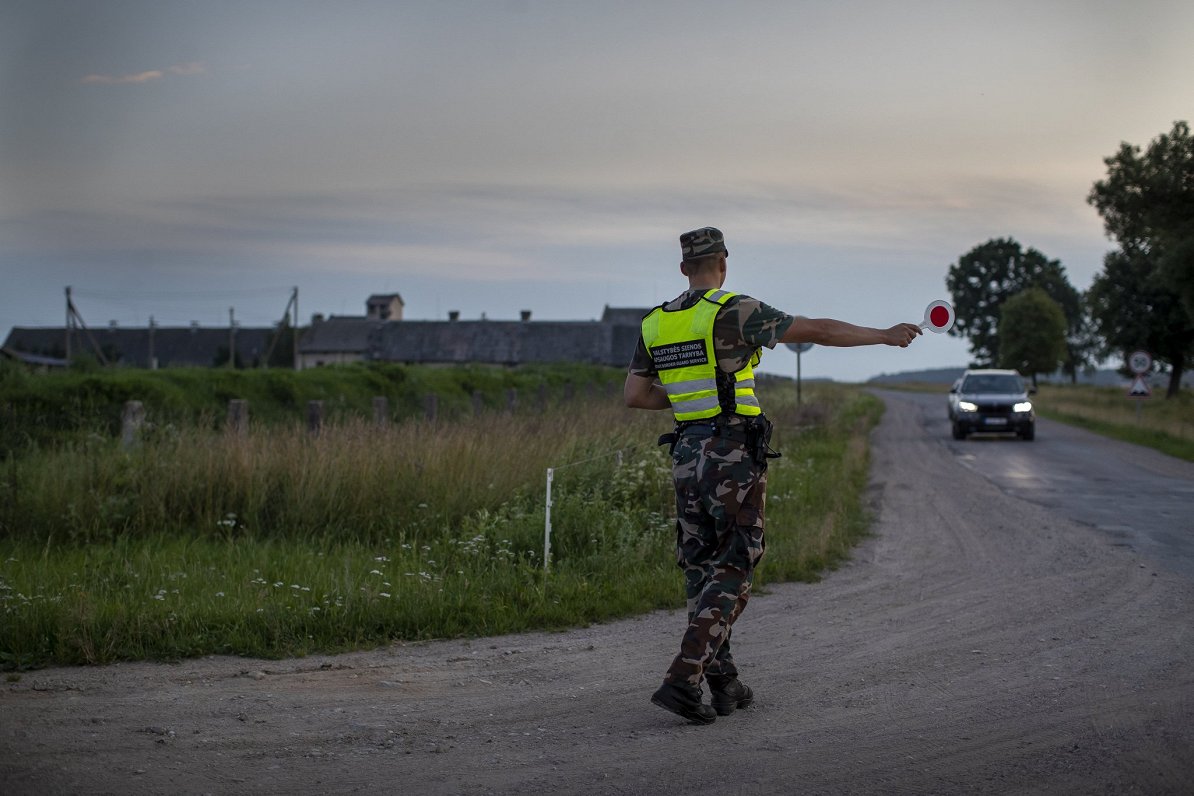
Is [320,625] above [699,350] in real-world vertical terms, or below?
below

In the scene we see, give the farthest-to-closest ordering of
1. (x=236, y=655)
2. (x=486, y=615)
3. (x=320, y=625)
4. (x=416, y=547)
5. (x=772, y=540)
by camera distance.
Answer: (x=772, y=540) → (x=416, y=547) → (x=486, y=615) → (x=320, y=625) → (x=236, y=655)

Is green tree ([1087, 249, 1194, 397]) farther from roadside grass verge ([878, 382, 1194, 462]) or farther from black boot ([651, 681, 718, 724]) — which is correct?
black boot ([651, 681, 718, 724])

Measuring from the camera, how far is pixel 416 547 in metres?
9.16

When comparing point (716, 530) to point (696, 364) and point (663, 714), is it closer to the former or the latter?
point (696, 364)

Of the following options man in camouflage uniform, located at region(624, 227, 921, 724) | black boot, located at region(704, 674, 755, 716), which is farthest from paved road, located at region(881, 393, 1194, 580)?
man in camouflage uniform, located at region(624, 227, 921, 724)

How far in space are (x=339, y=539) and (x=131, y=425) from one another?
358 cm

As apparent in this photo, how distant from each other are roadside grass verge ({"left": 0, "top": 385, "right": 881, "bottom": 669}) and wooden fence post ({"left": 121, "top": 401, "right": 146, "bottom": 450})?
19 centimetres

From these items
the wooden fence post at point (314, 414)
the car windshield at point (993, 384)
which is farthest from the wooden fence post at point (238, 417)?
the car windshield at point (993, 384)

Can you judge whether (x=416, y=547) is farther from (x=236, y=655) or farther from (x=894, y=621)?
(x=894, y=621)

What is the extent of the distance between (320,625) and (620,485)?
486cm

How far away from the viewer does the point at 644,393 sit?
5227mm

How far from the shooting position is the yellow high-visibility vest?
16.1ft

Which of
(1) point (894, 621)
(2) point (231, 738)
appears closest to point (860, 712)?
(1) point (894, 621)

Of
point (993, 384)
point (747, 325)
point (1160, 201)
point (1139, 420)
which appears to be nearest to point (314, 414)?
point (747, 325)
